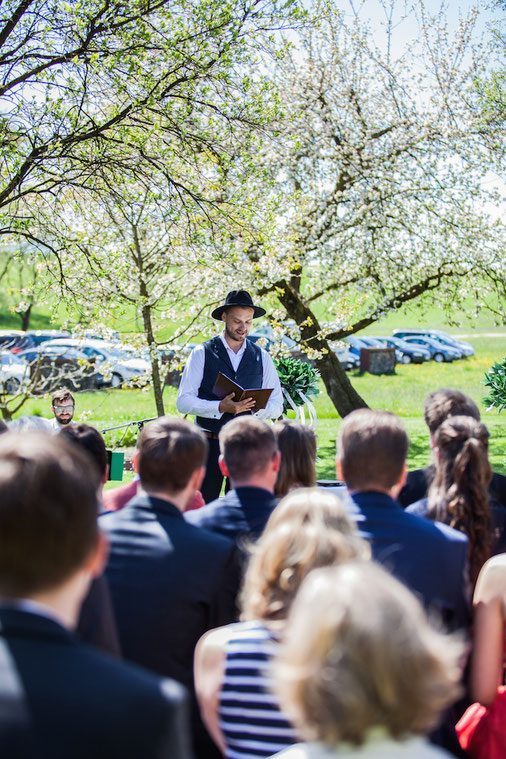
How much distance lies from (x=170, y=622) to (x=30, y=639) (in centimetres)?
156

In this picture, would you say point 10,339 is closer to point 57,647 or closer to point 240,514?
point 240,514

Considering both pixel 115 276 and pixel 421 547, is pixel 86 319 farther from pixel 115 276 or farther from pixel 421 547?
pixel 421 547

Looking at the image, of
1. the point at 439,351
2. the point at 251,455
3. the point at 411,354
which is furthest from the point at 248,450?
the point at 439,351

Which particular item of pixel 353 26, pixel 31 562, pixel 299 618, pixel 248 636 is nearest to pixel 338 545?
pixel 248 636

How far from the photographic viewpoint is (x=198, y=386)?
22.7 feet

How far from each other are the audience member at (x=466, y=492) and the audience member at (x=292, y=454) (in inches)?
28.6

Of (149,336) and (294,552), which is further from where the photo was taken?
(149,336)

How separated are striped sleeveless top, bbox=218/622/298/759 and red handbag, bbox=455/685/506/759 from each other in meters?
1.08

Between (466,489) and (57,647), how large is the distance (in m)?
2.49

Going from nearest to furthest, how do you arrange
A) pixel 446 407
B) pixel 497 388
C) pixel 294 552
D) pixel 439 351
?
pixel 294 552 → pixel 446 407 → pixel 497 388 → pixel 439 351

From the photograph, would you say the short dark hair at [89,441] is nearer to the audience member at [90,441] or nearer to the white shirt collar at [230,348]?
the audience member at [90,441]

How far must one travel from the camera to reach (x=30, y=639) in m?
1.46

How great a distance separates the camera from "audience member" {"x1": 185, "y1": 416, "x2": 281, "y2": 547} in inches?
136

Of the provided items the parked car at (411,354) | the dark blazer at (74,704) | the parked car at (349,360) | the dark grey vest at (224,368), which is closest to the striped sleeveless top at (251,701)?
the dark blazer at (74,704)
